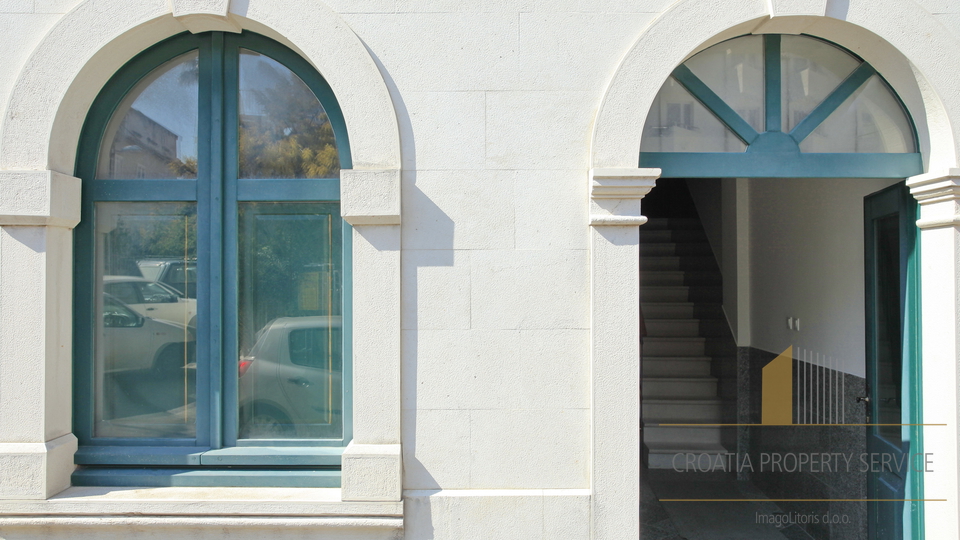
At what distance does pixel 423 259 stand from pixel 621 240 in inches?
43.9

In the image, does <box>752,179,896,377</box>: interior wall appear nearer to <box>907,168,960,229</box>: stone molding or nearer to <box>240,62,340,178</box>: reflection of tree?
<box>907,168,960,229</box>: stone molding

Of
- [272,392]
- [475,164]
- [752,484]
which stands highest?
[475,164]

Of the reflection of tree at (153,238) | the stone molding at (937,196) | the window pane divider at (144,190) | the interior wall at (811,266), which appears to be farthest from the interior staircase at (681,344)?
the window pane divider at (144,190)

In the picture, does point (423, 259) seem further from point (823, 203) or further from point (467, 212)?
point (823, 203)

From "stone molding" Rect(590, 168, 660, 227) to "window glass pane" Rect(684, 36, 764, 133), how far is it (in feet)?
2.68

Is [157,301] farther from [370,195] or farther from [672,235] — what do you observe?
[672,235]

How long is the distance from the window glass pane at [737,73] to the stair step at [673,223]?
5422 millimetres

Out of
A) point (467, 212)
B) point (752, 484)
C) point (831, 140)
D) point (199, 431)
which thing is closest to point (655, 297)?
point (752, 484)

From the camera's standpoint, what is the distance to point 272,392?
10.8 ft

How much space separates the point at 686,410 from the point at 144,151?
20.1ft

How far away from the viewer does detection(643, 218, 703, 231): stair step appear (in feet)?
28.4

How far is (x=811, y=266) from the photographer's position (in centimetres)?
498

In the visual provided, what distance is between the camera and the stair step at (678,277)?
7.71m

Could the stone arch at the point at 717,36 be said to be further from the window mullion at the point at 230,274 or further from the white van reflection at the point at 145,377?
the white van reflection at the point at 145,377
